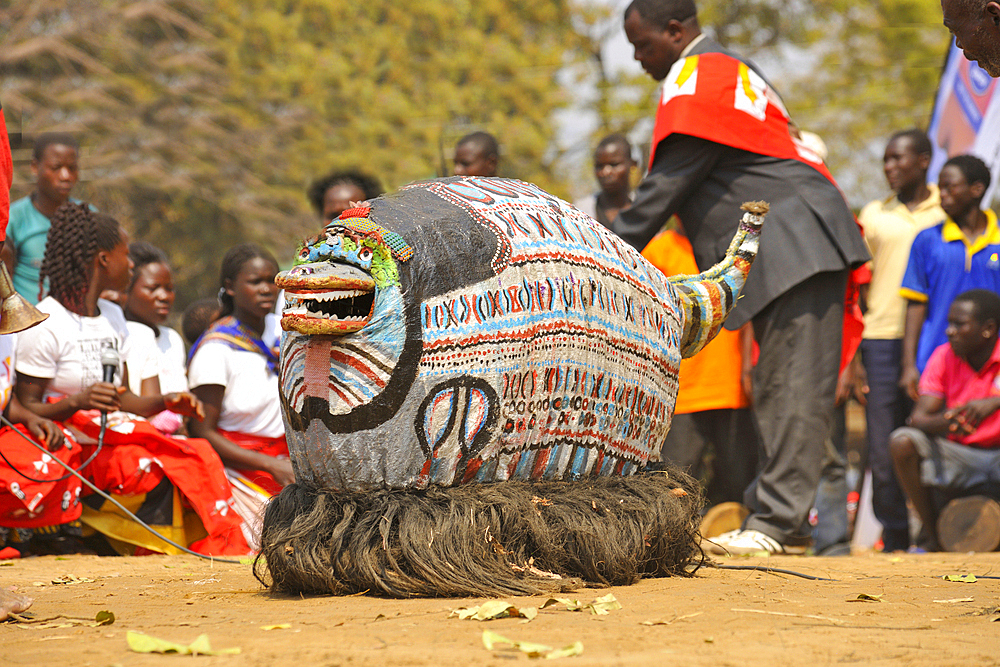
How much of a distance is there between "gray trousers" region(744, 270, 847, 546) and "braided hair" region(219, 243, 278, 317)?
280 centimetres

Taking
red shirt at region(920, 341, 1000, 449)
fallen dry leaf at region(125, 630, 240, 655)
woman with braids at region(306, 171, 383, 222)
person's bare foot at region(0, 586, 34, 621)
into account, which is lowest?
person's bare foot at region(0, 586, 34, 621)

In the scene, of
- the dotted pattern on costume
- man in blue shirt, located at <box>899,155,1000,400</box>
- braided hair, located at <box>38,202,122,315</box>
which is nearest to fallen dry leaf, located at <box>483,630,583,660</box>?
the dotted pattern on costume

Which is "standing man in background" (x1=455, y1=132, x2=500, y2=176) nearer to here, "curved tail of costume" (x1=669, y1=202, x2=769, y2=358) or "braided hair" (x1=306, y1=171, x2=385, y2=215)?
"braided hair" (x1=306, y1=171, x2=385, y2=215)

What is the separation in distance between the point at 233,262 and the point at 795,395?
3.13 meters

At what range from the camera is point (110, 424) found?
5.08 metres

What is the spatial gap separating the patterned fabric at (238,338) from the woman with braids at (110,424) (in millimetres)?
451

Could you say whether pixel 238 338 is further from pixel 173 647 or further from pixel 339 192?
pixel 173 647

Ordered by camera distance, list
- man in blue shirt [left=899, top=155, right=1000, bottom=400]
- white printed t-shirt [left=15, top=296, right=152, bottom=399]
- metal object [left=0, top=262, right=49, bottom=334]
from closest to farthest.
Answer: metal object [left=0, top=262, right=49, bottom=334] < white printed t-shirt [left=15, top=296, right=152, bottom=399] < man in blue shirt [left=899, top=155, right=1000, bottom=400]

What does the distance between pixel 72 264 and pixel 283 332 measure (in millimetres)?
2569

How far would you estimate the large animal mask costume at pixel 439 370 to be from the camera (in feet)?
9.84

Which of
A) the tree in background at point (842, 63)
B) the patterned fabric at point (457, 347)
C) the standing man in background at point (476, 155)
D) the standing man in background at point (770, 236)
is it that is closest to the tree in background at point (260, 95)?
the tree in background at point (842, 63)

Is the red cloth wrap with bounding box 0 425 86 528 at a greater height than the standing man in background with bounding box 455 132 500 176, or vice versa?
the standing man in background with bounding box 455 132 500 176

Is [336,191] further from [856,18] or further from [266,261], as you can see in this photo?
[856,18]

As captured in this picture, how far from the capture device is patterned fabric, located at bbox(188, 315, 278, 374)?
5.65 metres
